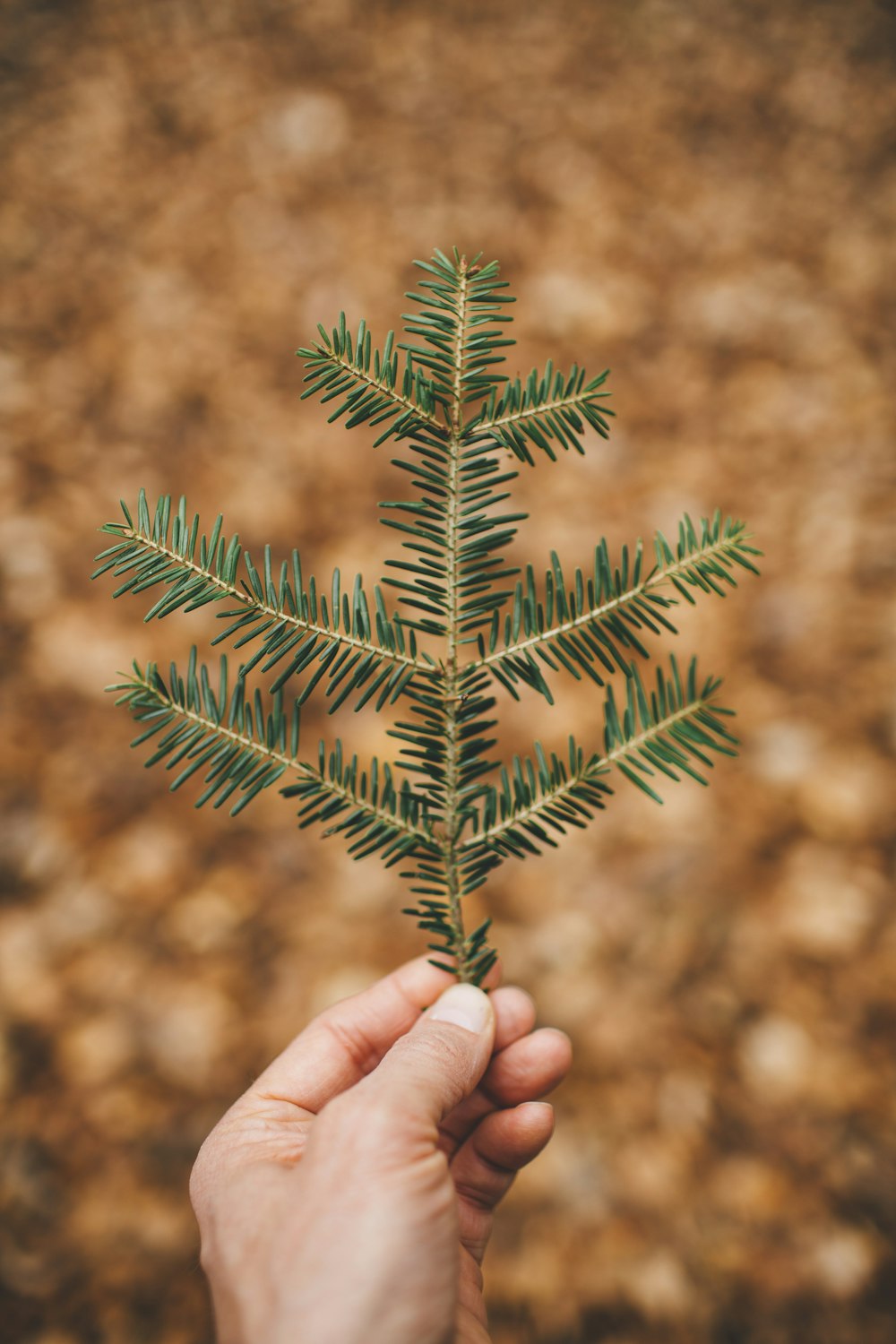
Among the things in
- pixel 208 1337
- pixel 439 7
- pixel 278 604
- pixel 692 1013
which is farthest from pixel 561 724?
pixel 439 7

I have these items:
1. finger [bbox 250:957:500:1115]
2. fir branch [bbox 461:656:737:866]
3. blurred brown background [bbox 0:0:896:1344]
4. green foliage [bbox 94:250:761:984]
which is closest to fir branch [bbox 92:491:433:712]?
green foliage [bbox 94:250:761:984]

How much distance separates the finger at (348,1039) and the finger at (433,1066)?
123 millimetres

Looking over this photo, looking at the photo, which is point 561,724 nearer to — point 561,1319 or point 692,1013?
point 692,1013

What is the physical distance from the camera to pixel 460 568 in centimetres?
49

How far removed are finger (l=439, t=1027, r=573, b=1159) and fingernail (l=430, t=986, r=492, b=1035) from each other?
0.13 metres

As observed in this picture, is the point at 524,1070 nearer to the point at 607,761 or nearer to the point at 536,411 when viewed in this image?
the point at 607,761

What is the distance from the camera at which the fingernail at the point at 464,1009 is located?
0.59m

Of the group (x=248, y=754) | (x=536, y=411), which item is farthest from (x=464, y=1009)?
(x=536, y=411)

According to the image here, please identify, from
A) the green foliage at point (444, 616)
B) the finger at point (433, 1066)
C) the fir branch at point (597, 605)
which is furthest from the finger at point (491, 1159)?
the fir branch at point (597, 605)

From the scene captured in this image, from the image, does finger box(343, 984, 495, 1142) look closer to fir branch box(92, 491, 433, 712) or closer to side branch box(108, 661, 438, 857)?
side branch box(108, 661, 438, 857)

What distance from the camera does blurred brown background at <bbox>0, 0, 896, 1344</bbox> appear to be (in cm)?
94

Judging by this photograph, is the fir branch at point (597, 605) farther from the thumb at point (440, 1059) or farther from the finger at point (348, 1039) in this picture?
the finger at point (348, 1039)

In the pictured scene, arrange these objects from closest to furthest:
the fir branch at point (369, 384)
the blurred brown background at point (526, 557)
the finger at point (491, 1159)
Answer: the fir branch at point (369, 384)
the finger at point (491, 1159)
the blurred brown background at point (526, 557)

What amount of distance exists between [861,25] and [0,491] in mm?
1446
